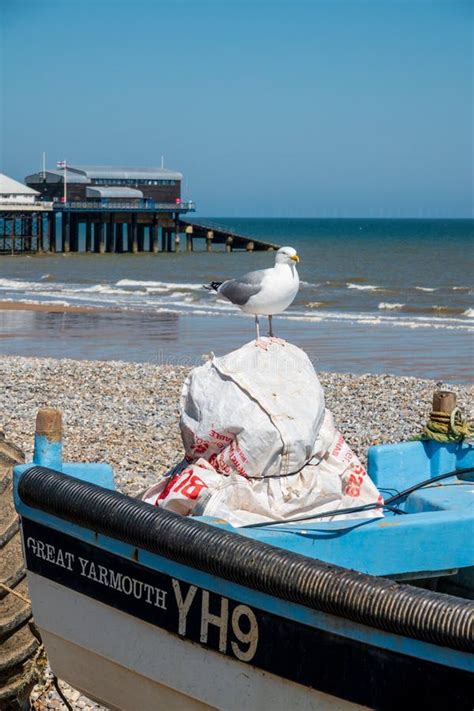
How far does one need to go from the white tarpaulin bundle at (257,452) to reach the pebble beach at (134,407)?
145 inches

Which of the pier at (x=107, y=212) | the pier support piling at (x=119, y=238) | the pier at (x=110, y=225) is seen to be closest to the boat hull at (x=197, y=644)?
the pier at (x=107, y=212)

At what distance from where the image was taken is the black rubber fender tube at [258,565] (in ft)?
10.2

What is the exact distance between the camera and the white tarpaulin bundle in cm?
444

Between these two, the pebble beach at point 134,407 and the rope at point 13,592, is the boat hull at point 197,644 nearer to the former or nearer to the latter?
the rope at point 13,592

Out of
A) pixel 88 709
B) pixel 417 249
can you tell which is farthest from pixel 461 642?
pixel 417 249

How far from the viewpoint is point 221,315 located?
29.0 m

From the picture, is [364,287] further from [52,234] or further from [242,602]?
[242,602]

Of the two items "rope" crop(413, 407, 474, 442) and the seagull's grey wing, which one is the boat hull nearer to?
the seagull's grey wing

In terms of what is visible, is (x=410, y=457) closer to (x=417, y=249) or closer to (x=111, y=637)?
(x=111, y=637)

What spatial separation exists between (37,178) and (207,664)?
272 ft

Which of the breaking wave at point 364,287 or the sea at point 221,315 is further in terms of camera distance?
the breaking wave at point 364,287

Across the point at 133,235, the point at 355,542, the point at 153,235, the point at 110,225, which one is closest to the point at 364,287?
the point at 133,235

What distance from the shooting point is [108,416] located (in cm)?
1174

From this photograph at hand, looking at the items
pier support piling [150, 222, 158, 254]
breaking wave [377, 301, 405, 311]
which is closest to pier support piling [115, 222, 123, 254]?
pier support piling [150, 222, 158, 254]
